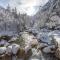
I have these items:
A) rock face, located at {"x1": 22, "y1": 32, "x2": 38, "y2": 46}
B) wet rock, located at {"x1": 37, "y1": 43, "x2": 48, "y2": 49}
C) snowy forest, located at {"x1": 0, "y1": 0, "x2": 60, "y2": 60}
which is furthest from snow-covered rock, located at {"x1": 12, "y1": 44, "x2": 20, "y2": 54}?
wet rock, located at {"x1": 37, "y1": 43, "x2": 48, "y2": 49}

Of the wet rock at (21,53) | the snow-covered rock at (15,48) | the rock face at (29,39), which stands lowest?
the wet rock at (21,53)

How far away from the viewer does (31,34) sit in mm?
2912

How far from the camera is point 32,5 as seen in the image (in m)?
3.22

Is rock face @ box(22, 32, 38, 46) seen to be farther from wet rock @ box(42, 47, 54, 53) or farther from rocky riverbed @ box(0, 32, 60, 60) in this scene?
wet rock @ box(42, 47, 54, 53)

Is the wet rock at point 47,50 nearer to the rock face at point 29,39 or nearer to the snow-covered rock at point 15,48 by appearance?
the rock face at point 29,39

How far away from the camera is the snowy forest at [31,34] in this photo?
2.47 metres

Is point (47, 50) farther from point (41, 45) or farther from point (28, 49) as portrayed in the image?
point (28, 49)

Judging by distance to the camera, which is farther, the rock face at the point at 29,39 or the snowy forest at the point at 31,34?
the rock face at the point at 29,39

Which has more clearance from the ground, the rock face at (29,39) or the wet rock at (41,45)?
the rock face at (29,39)

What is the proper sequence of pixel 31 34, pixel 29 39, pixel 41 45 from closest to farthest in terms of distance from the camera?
1. pixel 41 45
2. pixel 29 39
3. pixel 31 34

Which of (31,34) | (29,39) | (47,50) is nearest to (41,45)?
(47,50)

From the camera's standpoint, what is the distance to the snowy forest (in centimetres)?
247

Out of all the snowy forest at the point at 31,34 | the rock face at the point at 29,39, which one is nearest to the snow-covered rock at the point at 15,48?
the snowy forest at the point at 31,34

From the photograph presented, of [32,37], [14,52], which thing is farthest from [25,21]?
[14,52]
